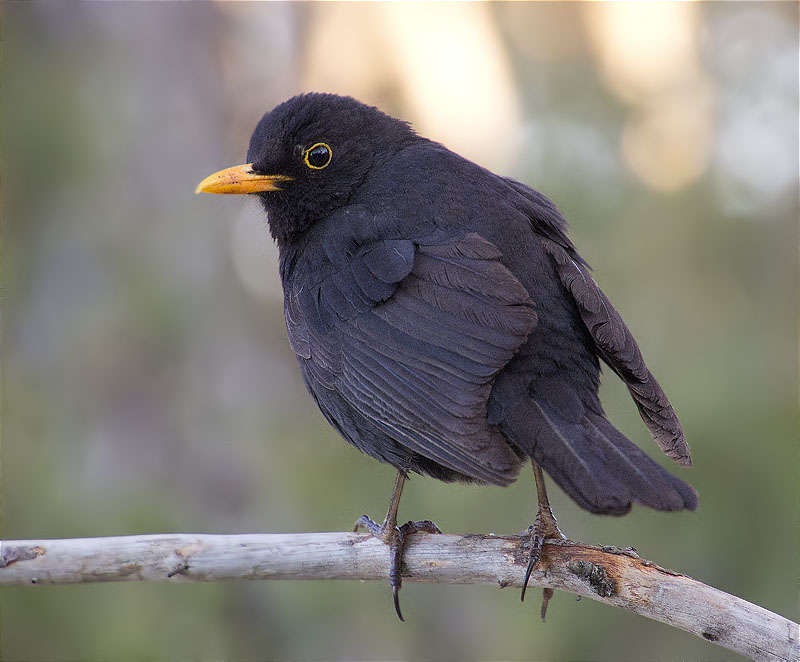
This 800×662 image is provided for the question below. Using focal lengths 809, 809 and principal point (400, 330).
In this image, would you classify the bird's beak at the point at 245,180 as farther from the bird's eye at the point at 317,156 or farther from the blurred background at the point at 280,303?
the blurred background at the point at 280,303

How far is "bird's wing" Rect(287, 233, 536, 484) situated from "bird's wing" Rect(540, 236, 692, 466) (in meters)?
0.28

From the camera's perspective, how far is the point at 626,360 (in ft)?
10.6

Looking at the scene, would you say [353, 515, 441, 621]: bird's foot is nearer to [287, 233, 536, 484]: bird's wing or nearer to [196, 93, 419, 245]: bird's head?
[287, 233, 536, 484]: bird's wing

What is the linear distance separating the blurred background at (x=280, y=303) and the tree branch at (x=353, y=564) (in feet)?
7.26

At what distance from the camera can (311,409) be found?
6.71 m

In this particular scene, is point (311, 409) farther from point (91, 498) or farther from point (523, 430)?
point (523, 430)

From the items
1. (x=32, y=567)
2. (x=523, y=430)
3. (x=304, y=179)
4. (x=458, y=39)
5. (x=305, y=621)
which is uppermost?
(x=458, y=39)

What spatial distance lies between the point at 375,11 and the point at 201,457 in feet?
13.5

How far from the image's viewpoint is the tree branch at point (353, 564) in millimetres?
2936

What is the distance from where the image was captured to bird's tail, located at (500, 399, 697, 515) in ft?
8.41

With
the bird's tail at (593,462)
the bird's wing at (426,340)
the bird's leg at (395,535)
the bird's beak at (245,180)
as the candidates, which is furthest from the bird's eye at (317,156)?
the bird's tail at (593,462)

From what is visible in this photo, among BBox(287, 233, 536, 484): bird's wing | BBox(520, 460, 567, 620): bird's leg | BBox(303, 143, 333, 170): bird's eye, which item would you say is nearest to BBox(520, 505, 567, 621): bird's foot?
BBox(520, 460, 567, 620): bird's leg

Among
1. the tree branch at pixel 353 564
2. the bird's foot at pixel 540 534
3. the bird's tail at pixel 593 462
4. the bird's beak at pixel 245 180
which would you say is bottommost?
the tree branch at pixel 353 564

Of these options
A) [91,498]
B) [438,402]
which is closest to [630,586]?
[438,402]
